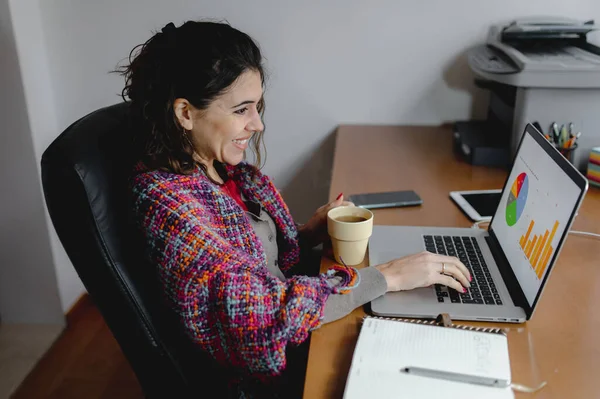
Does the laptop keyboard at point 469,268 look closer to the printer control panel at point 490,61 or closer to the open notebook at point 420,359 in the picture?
the open notebook at point 420,359

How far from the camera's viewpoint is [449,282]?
1012 millimetres

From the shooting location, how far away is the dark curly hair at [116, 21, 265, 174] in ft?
3.41

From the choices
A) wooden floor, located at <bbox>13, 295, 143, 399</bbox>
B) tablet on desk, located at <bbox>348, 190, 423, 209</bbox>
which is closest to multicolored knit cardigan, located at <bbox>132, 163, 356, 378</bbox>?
tablet on desk, located at <bbox>348, 190, 423, 209</bbox>

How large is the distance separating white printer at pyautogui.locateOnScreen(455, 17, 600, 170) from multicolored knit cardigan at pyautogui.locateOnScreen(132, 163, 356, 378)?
32.8 inches

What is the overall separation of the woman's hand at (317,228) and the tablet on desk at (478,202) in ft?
1.02

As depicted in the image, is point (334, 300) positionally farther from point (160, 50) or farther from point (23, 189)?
point (23, 189)

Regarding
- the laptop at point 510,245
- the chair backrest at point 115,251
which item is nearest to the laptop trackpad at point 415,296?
the laptop at point 510,245

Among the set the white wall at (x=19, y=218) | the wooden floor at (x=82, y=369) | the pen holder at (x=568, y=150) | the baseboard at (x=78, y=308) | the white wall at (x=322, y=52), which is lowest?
the wooden floor at (x=82, y=369)

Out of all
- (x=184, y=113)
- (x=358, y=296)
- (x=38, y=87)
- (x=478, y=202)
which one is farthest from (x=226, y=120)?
(x=38, y=87)

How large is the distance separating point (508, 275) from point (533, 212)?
129 millimetres

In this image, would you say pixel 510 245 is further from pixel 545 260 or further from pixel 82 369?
pixel 82 369

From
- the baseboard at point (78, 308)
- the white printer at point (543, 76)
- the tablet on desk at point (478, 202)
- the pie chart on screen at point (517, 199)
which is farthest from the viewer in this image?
the baseboard at point (78, 308)

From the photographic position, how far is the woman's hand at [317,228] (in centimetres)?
137

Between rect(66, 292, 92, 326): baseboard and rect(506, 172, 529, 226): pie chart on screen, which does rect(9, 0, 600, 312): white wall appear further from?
rect(506, 172, 529, 226): pie chart on screen
